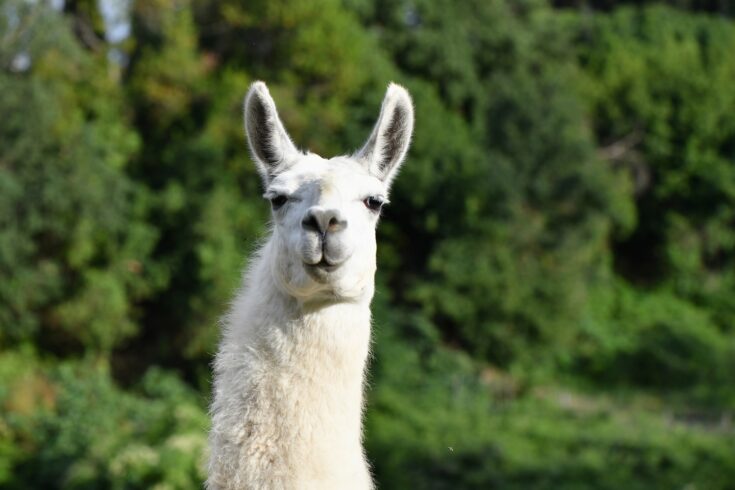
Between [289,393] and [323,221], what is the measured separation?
61cm

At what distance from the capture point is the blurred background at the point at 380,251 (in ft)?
65.5

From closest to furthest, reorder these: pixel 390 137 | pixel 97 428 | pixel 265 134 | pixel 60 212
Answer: pixel 265 134 → pixel 390 137 → pixel 97 428 → pixel 60 212

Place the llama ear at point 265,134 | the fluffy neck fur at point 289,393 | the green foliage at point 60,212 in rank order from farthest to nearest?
the green foliage at point 60,212, the llama ear at point 265,134, the fluffy neck fur at point 289,393

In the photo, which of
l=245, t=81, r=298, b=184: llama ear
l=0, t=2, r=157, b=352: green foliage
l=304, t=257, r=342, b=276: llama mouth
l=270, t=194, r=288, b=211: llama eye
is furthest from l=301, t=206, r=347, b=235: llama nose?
l=0, t=2, r=157, b=352: green foliage

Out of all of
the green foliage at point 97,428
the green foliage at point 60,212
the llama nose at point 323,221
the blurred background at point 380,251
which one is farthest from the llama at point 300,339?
the green foliage at point 60,212

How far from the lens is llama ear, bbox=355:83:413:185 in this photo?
179 inches

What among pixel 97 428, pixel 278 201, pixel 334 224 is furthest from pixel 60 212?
pixel 334 224

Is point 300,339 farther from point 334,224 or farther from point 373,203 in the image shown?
point 373,203

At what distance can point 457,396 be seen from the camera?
26016 millimetres

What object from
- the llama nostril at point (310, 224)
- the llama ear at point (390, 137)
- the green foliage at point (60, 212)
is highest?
the green foliage at point (60, 212)

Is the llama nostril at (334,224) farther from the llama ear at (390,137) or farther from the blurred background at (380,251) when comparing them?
the blurred background at (380,251)

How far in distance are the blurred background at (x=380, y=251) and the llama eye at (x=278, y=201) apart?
35.8 ft

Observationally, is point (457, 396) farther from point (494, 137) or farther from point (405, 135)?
point (405, 135)

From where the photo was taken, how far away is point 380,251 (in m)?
28.2
